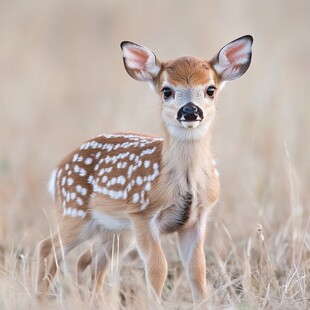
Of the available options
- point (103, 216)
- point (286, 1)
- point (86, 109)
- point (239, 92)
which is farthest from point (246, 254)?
point (286, 1)

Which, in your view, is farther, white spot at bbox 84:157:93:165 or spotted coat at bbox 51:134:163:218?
white spot at bbox 84:157:93:165

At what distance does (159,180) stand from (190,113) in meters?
0.54

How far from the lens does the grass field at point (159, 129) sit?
6.17 meters

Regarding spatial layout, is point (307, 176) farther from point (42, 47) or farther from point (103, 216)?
point (42, 47)

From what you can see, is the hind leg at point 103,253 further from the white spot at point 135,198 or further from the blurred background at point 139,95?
the blurred background at point 139,95

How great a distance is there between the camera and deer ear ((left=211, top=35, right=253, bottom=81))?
6.28 m

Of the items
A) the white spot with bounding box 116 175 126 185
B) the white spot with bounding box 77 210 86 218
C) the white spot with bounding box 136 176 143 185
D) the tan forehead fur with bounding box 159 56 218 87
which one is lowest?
the white spot with bounding box 77 210 86 218

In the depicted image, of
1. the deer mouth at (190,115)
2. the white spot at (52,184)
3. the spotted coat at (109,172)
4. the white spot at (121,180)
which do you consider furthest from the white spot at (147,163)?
the white spot at (52,184)

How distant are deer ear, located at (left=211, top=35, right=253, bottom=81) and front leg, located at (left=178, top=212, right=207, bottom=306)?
84cm

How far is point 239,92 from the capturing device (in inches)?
425

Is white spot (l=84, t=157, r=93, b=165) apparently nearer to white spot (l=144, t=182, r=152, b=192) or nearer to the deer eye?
white spot (l=144, t=182, r=152, b=192)

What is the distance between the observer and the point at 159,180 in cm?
611

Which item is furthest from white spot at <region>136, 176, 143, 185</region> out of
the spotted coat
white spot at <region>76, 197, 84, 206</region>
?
white spot at <region>76, 197, 84, 206</region>

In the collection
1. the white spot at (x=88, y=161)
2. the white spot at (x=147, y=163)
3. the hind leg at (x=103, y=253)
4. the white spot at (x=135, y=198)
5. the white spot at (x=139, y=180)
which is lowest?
the hind leg at (x=103, y=253)
